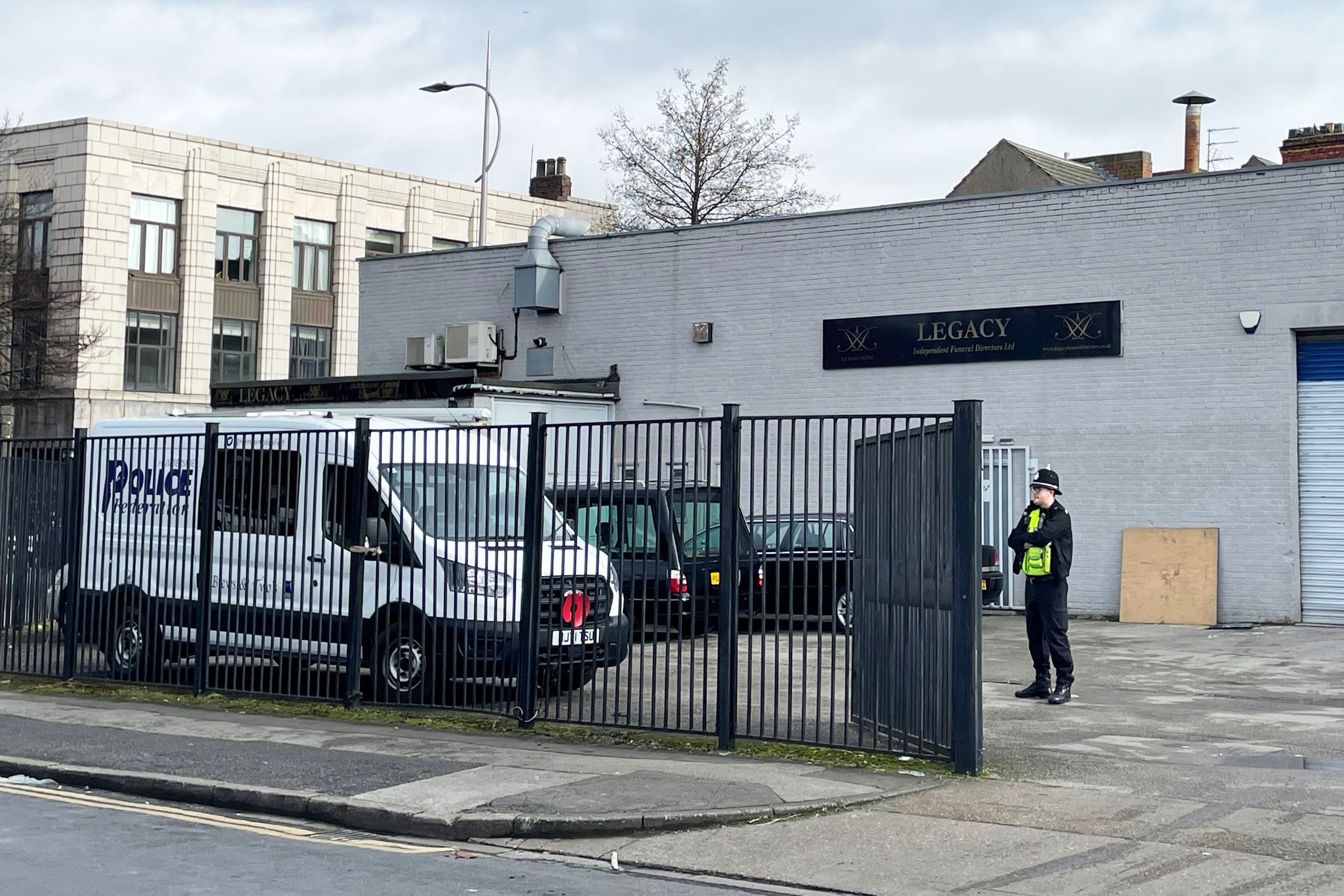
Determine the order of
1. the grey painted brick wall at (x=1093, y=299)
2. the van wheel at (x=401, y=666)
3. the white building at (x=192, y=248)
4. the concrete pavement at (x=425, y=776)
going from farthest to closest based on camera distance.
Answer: the white building at (x=192, y=248), the grey painted brick wall at (x=1093, y=299), the van wheel at (x=401, y=666), the concrete pavement at (x=425, y=776)

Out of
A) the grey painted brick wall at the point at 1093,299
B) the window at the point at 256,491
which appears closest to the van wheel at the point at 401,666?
the window at the point at 256,491

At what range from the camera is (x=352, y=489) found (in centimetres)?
1209

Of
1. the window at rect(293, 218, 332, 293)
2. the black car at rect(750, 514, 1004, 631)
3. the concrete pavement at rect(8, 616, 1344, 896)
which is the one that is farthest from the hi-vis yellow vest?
the window at rect(293, 218, 332, 293)

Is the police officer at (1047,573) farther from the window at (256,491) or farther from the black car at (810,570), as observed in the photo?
the window at (256,491)

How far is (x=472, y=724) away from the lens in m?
11.6

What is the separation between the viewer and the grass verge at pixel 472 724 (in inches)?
387

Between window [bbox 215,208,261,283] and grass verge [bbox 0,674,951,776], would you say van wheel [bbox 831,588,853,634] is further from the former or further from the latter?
window [bbox 215,208,261,283]

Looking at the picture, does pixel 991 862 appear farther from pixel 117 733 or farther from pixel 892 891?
pixel 117 733

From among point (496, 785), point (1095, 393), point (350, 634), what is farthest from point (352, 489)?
point (1095, 393)

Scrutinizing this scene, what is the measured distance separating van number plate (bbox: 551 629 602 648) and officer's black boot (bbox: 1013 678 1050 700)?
414cm

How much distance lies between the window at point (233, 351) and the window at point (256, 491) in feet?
129

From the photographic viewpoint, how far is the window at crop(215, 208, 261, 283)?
51.3m

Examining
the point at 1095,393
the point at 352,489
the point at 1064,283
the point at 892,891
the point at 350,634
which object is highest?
the point at 1064,283

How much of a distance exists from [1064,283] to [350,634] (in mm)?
12626
